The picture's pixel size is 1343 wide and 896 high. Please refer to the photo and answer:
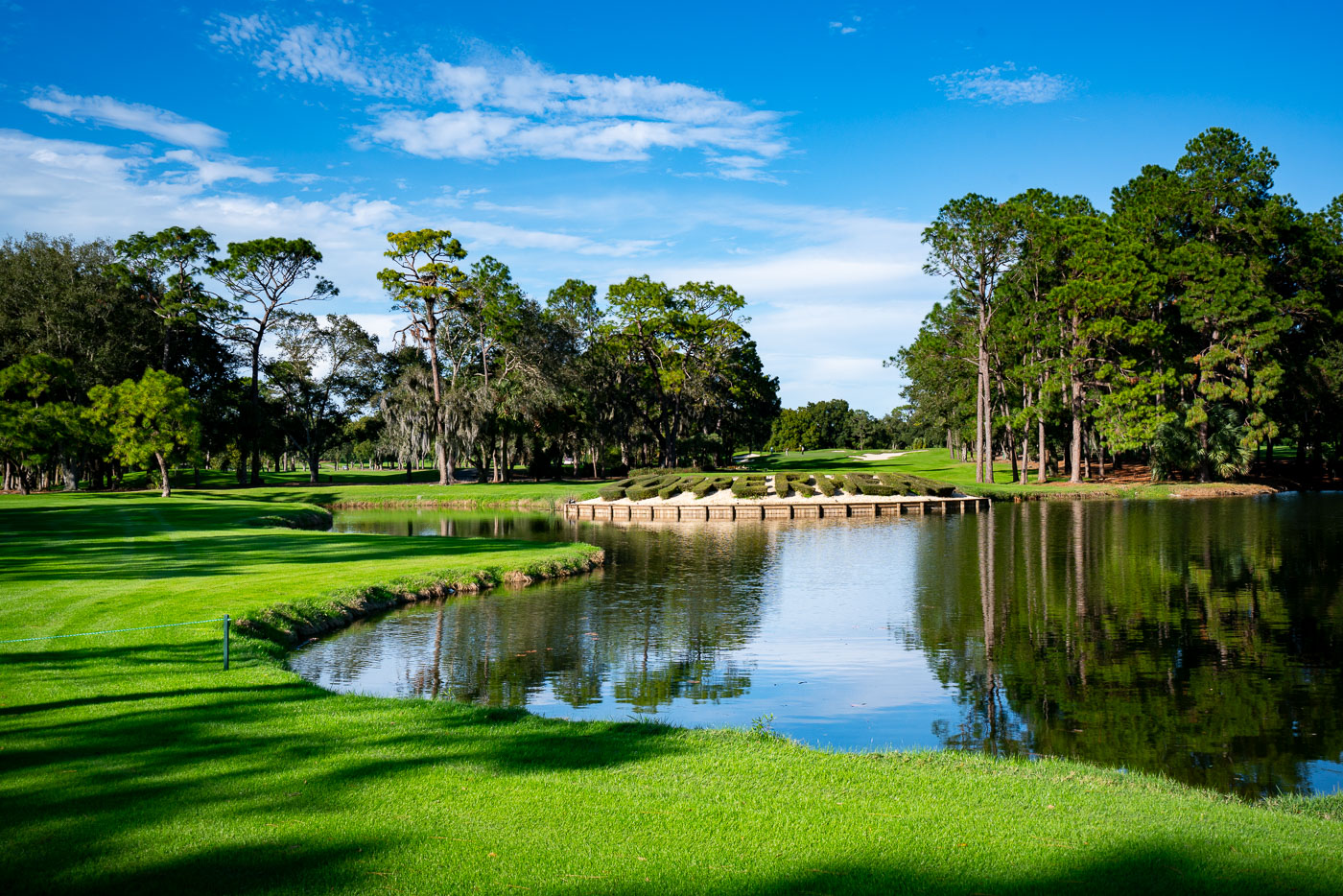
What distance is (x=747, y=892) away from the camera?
501cm

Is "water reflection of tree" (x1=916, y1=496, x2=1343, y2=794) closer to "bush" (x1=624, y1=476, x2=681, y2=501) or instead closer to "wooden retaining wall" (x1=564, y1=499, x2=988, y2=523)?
"wooden retaining wall" (x1=564, y1=499, x2=988, y2=523)

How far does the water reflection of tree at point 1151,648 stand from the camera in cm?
977

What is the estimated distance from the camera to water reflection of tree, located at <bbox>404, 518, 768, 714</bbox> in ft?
40.8

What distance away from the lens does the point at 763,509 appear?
45.7m

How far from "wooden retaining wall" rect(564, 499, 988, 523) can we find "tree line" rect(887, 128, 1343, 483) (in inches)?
464

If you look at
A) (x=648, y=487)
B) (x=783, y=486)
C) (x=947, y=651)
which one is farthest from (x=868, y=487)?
(x=947, y=651)

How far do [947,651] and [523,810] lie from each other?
1008 cm

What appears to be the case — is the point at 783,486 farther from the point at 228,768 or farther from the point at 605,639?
the point at 228,768

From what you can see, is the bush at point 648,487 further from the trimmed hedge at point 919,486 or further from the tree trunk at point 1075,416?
the tree trunk at point 1075,416

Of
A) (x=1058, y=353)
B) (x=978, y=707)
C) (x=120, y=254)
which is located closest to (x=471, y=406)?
(x=120, y=254)

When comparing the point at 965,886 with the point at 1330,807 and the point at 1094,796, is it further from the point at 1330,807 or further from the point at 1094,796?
the point at 1330,807

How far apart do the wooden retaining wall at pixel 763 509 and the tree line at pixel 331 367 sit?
608 inches

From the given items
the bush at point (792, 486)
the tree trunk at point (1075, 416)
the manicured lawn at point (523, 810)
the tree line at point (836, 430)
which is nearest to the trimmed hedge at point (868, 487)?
the bush at point (792, 486)

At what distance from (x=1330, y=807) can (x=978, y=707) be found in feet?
14.5
